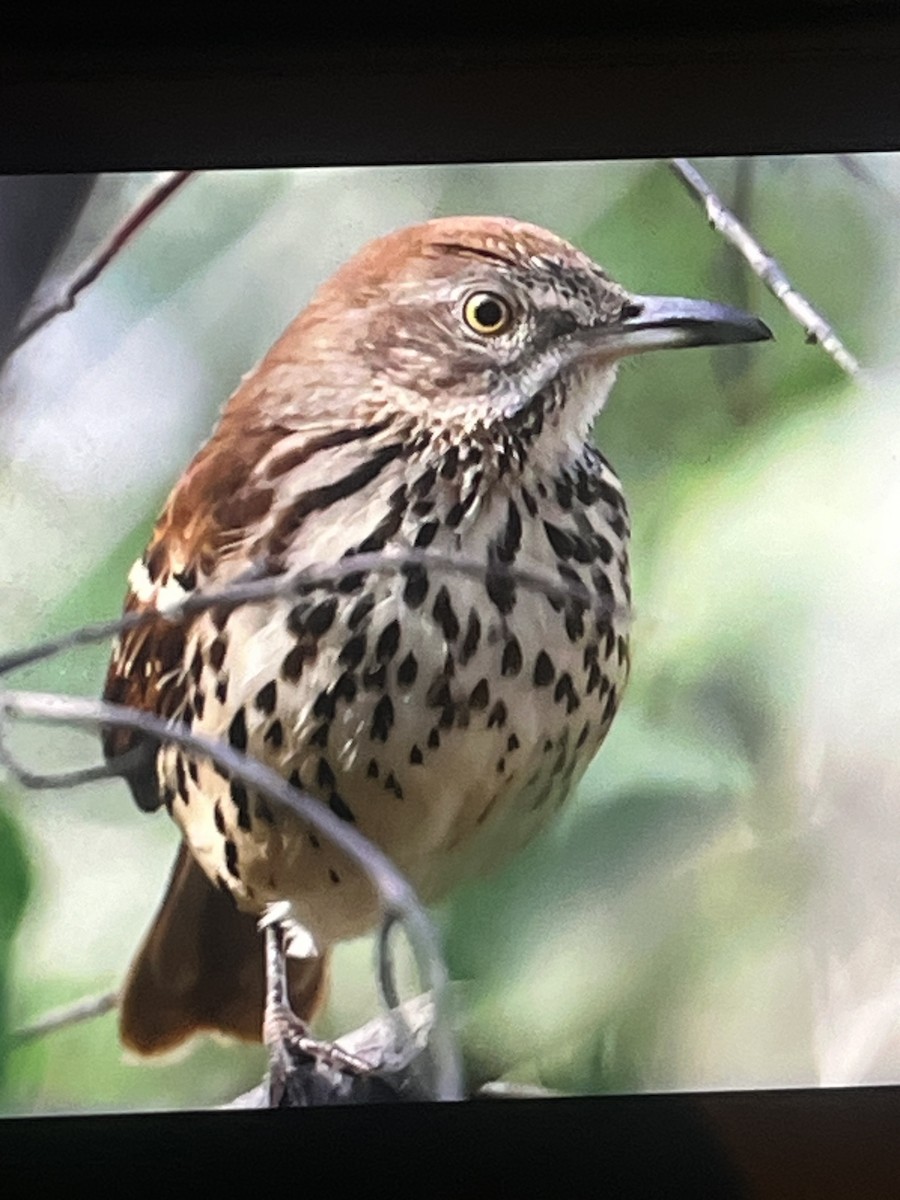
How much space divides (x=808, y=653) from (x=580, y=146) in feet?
1.58

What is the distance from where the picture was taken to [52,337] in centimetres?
126

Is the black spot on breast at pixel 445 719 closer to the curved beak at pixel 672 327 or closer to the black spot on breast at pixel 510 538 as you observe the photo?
the black spot on breast at pixel 510 538

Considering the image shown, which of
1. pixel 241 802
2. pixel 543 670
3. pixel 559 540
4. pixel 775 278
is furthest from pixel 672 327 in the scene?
pixel 241 802

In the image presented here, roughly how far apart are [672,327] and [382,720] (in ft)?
1.36

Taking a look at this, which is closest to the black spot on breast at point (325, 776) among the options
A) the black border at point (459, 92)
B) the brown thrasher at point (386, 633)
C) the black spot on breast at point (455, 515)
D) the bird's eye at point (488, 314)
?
the brown thrasher at point (386, 633)

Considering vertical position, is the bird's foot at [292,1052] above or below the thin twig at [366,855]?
below

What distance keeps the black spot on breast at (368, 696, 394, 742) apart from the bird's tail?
18 cm

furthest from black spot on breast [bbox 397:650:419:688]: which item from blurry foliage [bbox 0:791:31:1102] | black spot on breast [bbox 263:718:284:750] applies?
blurry foliage [bbox 0:791:31:1102]

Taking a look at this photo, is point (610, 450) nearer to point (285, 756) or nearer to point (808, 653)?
point (808, 653)

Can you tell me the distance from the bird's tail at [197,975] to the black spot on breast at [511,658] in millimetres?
282

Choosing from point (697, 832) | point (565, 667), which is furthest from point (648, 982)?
point (565, 667)

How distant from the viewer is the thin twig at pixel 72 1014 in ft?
3.93

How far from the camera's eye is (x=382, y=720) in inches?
46.8

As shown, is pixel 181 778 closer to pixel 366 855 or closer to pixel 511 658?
pixel 366 855
